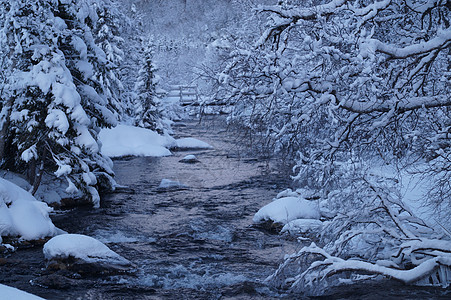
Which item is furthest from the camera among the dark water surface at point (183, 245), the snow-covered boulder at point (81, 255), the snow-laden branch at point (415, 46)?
the snow-covered boulder at point (81, 255)

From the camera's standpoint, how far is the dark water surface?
7.63 meters

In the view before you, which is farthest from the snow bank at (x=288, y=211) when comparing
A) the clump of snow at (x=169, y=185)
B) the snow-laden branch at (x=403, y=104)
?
the snow-laden branch at (x=403, y=104)

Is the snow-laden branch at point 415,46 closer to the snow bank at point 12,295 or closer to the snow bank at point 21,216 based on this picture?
the snow bank at point 12,295

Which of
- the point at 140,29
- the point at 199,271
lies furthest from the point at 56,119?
the point at 140,29

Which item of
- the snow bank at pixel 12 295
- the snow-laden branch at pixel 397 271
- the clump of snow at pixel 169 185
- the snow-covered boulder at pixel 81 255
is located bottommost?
the clump of snow at pixel 169 185

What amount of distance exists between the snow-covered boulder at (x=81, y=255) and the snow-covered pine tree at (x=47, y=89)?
12.6 feet

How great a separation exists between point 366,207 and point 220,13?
470 feet


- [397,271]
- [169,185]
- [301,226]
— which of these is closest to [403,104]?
[397,271]

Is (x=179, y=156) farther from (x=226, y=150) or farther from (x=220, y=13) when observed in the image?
(x=220, y=13)

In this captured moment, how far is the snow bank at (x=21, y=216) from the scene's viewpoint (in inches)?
384

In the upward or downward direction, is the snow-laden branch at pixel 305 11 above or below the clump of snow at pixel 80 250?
above

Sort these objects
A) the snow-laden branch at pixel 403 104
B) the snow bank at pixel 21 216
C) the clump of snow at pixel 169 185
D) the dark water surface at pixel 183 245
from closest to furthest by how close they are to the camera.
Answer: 1. the snow-laden branch at pixel 403 104
2. the dark water surface at pixel 183 245
3. the snow bank at pixel 21 216
4. the clump of snow at pixel 169 185

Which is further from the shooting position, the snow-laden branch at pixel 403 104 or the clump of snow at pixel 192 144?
the clump of snow at pixel 192 144

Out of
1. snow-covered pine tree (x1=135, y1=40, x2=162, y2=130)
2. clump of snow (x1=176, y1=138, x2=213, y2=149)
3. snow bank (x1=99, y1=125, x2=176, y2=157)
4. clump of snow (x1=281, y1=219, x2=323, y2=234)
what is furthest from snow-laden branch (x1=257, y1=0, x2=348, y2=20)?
snow-covered pine tree (x1=135, y1=40, x2=162, y2=130)
